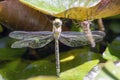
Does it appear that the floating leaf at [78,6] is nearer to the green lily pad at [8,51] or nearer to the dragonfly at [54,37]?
the dragonfly at [54,37]

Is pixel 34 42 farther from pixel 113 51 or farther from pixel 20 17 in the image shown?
pixel 113 51

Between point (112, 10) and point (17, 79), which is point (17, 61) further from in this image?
point (112, 10)

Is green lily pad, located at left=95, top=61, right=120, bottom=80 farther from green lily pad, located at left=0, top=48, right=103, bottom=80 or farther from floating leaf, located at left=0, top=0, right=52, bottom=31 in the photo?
floating leaf, located at left=0, top=0, right=52, bottom=31

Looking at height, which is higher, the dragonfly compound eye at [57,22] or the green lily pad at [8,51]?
the dragonfly compound eye at [57,22]

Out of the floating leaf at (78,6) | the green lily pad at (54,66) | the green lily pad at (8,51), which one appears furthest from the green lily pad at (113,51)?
the green lily pad at (8,51)

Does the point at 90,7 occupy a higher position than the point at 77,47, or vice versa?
the point at 90,7

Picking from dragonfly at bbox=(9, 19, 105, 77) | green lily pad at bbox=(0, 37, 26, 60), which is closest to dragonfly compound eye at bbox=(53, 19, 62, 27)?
dragonfly at bbox=(9, 19, 105, 77)

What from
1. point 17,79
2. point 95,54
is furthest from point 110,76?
point 17,79
